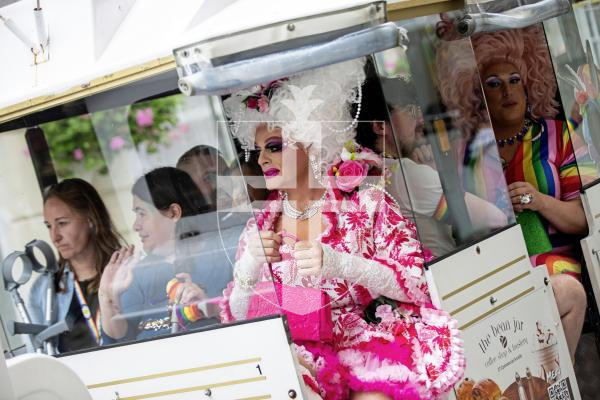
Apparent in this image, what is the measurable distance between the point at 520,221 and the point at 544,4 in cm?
108

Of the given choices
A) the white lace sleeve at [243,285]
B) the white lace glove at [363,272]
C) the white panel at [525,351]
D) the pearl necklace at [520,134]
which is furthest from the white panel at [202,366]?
the pearl necklace at [520,134]

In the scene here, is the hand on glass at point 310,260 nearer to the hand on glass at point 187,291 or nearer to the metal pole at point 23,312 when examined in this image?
the hand on glass at point 187,291

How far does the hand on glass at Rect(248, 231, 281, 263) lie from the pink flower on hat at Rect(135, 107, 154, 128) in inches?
22.8

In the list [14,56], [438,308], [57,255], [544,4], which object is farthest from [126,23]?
[544,4]

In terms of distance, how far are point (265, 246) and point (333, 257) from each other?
27 centimetres

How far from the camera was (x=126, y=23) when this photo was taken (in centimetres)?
381

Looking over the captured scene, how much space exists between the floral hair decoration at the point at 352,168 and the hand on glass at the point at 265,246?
1.12 ft

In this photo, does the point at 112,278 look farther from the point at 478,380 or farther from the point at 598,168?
the point at 598,168

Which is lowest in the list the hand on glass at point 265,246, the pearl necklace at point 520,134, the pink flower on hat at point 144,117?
the hand on glass at point 265,246

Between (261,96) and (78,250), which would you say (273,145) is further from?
(78,250)

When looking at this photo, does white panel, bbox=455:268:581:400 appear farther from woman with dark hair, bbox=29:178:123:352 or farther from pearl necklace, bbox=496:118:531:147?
woman with dark hair, bbox=29:178:123:352

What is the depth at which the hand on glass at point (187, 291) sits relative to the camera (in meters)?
3.66

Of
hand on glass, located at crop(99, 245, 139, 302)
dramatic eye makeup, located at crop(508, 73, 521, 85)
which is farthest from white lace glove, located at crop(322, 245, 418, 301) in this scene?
dramatic eye makeup, located at crop(508, 73, 521, 85)

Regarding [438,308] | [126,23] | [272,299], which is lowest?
[438,308]
